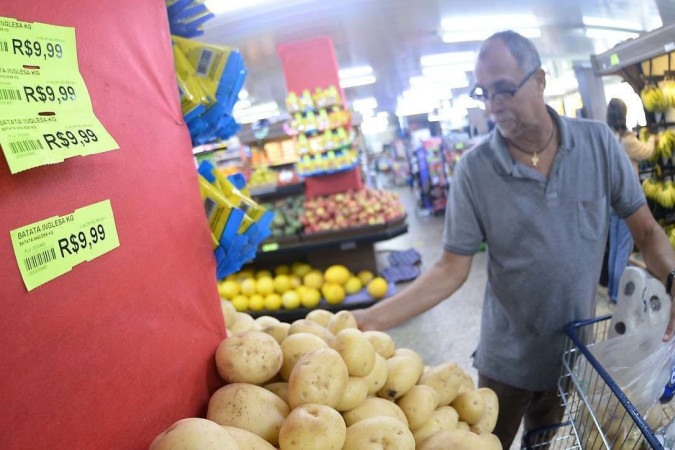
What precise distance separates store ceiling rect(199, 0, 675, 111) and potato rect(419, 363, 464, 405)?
1.39 meters

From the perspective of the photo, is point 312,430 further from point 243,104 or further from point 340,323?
point 243,104

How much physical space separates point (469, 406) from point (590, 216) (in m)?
0.84

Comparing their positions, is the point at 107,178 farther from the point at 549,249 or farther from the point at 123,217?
the point at 549,249

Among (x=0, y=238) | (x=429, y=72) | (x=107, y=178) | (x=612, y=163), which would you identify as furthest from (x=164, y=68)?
(x=429, y=72)

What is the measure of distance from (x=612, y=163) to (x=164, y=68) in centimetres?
149

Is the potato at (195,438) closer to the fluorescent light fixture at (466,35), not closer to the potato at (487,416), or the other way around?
the potato at (487,416)

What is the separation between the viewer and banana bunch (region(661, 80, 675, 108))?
1.83m

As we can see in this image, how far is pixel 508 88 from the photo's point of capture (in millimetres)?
1571

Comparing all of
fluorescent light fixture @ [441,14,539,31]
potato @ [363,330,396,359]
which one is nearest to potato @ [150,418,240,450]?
potato @ [363,330,396,359]

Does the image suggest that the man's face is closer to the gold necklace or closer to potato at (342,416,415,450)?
the gold necklace

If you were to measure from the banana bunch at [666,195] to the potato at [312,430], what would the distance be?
6.49ft

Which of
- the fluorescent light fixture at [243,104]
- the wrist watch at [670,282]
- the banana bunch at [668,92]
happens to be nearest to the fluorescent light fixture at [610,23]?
the banana bunch at [668,92]

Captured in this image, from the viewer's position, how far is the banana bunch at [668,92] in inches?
72.0

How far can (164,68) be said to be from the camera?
1038 millimetres
